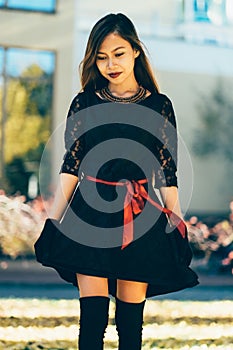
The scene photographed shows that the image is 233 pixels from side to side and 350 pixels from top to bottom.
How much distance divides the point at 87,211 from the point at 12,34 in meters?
10.4

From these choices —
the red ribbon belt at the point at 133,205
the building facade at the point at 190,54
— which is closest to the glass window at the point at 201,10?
the building facade at the point at 190,54

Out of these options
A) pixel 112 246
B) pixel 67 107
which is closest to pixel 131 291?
pixel 112 246

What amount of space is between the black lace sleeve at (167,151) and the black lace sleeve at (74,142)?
10.7 inches

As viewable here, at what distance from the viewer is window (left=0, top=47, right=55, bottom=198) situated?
1235 centimetres

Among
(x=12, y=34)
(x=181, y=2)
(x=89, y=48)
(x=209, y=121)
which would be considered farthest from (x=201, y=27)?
(x=89, y=48)

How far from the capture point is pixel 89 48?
2.73 metres

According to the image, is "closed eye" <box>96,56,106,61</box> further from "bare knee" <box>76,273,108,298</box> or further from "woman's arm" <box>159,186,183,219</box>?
"bare knee" <box>76,273,108,298</box>

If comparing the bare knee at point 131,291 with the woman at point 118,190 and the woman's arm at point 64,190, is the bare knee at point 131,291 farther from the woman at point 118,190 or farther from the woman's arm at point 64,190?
the woman's arm at point 64,190

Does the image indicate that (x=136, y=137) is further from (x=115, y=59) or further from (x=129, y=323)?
(x=129, y=323)

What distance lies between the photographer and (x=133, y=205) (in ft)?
8.66

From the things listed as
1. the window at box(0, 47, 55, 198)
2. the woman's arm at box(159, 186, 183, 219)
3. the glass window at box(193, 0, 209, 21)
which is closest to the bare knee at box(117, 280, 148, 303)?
the woman's arm at box(159, 186, 183, 219)

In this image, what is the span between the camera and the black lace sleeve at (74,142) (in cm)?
273

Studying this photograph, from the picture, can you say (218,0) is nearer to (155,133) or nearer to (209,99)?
(209,99)

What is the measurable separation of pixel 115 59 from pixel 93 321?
89 centimetres
